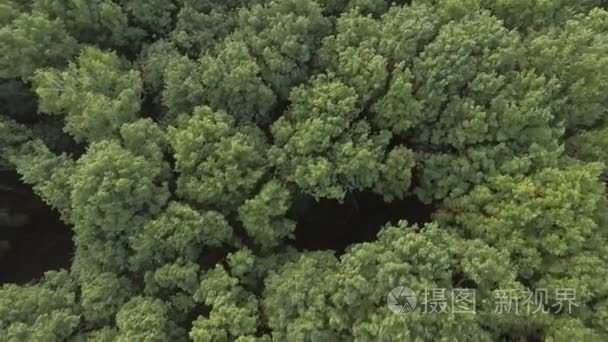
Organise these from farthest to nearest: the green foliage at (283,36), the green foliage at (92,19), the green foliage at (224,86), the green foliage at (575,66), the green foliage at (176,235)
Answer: the green foliage at (92,19) < the green foliage at (283,36) < the green foliage at (224,86) < the green foliage at (575,66) < the green foliage at (176,235)

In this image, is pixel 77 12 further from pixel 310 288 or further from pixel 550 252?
pixel 550 252

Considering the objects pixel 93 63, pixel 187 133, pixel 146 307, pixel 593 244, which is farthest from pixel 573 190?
pixel 93 63

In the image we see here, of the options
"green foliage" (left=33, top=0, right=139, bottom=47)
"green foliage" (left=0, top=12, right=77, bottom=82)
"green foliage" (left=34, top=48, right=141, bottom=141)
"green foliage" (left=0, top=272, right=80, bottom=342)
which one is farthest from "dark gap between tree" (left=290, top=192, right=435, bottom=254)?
"green foliage" (left=0, top=12, right=77, bottom=82)

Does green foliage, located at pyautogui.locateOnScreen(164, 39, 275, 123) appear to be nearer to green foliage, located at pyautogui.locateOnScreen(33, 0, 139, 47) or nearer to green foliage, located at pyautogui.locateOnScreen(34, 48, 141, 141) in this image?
green foliage, located at pyautogui.locateOnScreen(34, 48, 141, 141)


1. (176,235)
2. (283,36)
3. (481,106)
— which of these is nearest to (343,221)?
(481,106)

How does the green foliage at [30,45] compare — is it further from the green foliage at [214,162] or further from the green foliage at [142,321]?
the green foliage at [142,321]

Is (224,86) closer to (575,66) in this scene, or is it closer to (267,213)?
(267,213)

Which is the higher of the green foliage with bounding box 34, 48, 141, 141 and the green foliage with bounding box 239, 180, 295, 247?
the green foliage with bounding box 34, 48, 141, 141

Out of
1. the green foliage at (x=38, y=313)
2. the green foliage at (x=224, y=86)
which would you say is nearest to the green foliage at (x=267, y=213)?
the green foliage at (x=224, y=86)
